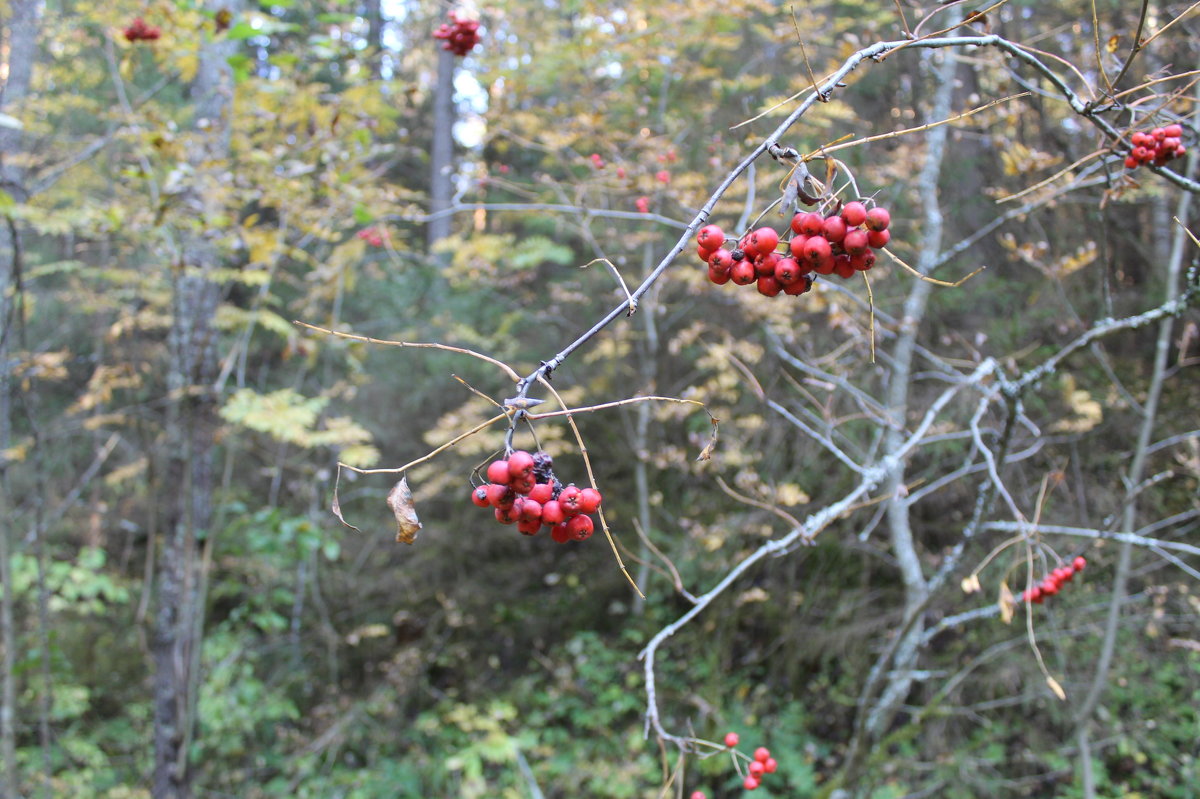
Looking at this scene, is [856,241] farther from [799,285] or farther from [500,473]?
[500,473]

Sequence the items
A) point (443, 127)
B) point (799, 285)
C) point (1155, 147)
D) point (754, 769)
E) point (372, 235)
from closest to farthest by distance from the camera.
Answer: point (799, 285) → point (1155, 147) → point (754, 769) → point (372, 235) → point (443, 127)

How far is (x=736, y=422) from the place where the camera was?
4852 mm

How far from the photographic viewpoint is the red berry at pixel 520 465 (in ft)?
3.04

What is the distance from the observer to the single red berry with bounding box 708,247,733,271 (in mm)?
1032

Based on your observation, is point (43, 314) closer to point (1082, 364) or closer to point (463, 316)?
point (463, 316)

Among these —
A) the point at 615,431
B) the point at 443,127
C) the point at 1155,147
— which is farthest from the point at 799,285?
the point at 443,127

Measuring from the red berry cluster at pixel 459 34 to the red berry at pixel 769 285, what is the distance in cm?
203

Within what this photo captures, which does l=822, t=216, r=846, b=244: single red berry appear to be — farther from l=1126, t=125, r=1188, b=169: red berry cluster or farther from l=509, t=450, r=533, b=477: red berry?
l=1126, t=125, r=1188, b=169: red berry cluster

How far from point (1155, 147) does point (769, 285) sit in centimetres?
111

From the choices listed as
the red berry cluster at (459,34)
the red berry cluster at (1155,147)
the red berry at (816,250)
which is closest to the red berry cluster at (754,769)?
the red berry at (816,250)

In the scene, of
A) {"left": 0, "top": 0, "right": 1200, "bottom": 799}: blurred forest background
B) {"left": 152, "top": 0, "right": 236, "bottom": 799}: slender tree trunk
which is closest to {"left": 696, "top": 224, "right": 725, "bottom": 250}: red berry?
{"left": 0, "top": 0, "right": 1200, "bottom": 799}: blurred forest background

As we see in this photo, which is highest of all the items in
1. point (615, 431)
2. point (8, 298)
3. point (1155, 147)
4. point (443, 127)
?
point (443, 127)

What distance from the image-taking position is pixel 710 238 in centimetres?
103

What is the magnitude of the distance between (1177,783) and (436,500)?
236 inches
